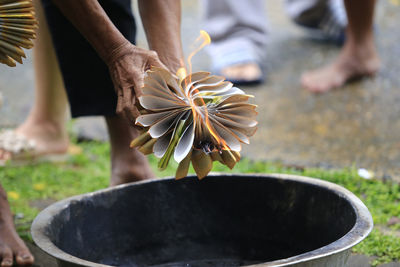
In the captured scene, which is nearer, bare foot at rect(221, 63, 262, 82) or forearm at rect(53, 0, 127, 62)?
forearm at rect(53, 0, 127, 62)

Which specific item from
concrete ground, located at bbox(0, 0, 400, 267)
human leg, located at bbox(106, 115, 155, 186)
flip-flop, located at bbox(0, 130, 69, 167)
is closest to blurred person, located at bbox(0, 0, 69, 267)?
flip-flop, located at bbox(0, 130, 69, 167)

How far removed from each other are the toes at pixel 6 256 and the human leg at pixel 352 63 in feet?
8.54

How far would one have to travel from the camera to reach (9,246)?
196 centimetres

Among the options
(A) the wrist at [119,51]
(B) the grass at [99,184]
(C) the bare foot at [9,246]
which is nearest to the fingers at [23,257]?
(C) the bare foot at [9,246]

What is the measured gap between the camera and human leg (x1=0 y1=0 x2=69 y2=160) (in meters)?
3.16

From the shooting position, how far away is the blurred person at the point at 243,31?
430 cm

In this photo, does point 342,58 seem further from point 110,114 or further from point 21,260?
point 21,260

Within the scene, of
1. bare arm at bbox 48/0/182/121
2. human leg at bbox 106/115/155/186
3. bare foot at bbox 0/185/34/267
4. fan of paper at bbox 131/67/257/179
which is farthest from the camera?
human leg at bbox 106/115/155/186

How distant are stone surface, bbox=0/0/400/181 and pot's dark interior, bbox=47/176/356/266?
1086mm

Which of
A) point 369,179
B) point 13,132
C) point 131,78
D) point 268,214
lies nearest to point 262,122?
point 369,179

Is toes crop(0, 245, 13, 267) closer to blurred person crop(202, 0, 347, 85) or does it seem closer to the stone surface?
the stone surface

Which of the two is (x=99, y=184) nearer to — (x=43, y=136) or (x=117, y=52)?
(x=43, y=136)

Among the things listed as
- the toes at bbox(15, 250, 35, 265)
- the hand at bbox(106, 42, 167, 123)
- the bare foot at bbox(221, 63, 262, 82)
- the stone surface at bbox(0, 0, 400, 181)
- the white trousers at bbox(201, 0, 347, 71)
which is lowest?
the stone surface at bbox(0, 0, 400, 181)

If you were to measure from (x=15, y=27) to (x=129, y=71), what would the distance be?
0.36 m
